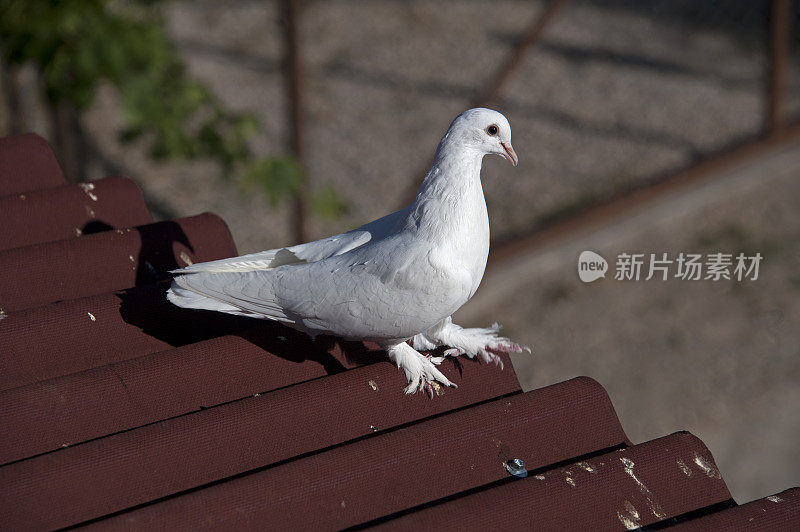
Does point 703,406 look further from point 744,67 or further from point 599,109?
point 744,67

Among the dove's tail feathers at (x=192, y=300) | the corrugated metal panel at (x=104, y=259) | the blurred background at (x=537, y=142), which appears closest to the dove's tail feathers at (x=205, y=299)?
the dove's tail feathers at (x=192, y=300)

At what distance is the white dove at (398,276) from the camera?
2.75m

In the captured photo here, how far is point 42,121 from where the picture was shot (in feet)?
30.8

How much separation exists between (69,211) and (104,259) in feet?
1.51

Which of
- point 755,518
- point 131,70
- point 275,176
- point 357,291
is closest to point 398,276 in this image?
point 357,291

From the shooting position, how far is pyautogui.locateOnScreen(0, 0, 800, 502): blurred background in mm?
6051

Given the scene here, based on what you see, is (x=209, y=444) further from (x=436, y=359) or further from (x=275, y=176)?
(x=275, y=176)

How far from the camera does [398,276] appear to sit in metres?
2.73

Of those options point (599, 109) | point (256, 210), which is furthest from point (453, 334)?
point (599, 109)

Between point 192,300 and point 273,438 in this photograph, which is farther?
point 192,300

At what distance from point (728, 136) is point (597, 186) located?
190 centimetres

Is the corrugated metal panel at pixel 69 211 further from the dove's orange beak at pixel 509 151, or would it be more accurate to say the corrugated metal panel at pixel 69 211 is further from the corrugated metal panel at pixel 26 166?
the dove's orange beak at pixel 509 151

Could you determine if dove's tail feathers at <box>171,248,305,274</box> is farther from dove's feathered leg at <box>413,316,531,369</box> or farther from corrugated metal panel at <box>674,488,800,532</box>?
corrugated metal panel at <box>674,488,800,532</box>

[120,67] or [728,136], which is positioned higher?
[728,136]
